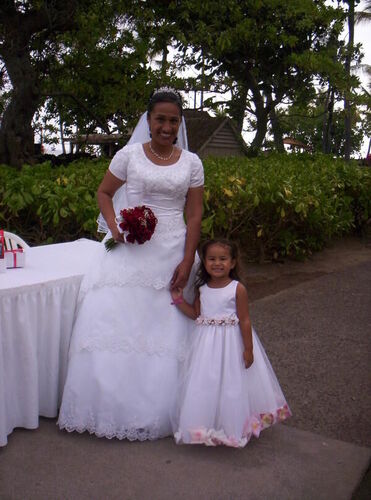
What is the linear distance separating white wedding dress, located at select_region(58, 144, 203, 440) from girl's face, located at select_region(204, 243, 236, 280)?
224 mm

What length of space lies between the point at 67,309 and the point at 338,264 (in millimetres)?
5601

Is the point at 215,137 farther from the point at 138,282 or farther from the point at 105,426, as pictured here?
the point at 105,426

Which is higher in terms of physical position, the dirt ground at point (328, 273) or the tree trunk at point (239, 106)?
the tree trunk at point (239, 106)

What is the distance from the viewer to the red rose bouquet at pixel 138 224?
316 centimetres

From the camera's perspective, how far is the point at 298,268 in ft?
25.7

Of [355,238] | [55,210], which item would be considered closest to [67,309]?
[55,210]

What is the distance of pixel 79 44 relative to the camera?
925cm

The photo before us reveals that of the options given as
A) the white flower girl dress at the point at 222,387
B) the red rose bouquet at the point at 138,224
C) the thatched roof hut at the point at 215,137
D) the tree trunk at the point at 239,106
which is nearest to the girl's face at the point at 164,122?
the red rose bouquet at the point at 138,224

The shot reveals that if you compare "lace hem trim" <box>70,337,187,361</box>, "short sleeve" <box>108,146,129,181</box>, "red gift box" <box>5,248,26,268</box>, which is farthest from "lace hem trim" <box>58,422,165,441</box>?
"short sleeve" <box>108,146,129,181</box>

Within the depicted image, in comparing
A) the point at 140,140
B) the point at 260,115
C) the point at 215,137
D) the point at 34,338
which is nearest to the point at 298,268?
the point at 140,140

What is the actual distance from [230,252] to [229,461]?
111 cm

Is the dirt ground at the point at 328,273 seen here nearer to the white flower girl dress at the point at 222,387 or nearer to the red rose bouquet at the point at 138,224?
the white flower girl dress at the point at 222,387

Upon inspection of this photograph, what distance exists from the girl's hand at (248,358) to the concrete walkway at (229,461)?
1.53ft
